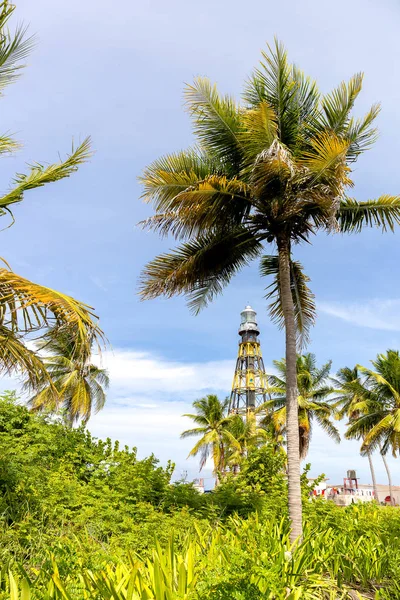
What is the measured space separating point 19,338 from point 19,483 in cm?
447

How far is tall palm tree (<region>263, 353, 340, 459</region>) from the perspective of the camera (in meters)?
28.6

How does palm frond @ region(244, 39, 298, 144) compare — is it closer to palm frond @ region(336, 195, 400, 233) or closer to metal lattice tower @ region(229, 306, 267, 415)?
palm frond @ region(336, 195, 400, 233)

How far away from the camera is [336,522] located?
9.88m

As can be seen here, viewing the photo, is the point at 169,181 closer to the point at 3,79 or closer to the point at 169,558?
the point at 3,79

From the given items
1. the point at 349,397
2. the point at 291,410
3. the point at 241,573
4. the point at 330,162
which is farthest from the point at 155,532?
the point at 349,397

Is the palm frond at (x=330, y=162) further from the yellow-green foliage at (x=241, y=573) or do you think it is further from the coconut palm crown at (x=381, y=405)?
the coconut palm crown at (x=381, y=405)

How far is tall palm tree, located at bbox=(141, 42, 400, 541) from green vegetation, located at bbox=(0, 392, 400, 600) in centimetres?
185

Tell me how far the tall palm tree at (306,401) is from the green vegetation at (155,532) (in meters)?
15.8

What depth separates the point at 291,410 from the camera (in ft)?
29.6

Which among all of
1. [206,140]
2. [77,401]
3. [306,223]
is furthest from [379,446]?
[206,140]

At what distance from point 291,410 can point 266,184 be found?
4409 mm

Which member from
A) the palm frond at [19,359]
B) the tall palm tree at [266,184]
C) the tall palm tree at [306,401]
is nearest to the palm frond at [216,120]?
the tall palm tree at [266,184]

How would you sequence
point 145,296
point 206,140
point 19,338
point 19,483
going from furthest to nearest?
point 145,296
point 206,140
point 19,483
point 19,338

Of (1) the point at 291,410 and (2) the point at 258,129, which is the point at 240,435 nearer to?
(1) the point at 291,410
